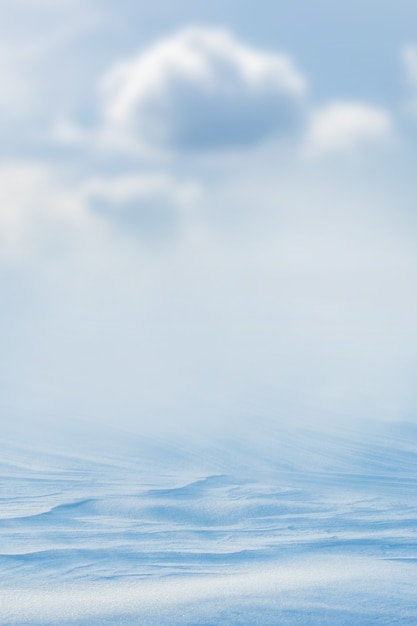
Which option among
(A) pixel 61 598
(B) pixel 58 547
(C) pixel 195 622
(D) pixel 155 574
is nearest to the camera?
(C) pixel 195 622

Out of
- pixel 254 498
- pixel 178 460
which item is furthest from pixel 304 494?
pixel 178 460

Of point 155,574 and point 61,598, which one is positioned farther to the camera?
point 155,574

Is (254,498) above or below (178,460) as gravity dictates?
below

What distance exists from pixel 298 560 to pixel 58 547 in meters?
0.81

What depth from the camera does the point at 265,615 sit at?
81.7 inches

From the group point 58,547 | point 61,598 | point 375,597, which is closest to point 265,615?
point 375,597

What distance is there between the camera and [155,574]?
2.37 m

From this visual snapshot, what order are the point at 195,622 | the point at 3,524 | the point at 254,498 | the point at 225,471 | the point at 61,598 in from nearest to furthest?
the point at 195,622, the point at 61,598, the point at 3,524, the point at 254,498, the point at 225,471

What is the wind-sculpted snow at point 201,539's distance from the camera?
2125mm

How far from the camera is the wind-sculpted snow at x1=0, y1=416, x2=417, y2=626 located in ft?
6.97

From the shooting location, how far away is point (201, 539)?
2.66 meters

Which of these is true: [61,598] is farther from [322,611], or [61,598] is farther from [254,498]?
[254,498]

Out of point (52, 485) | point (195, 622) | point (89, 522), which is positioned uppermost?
point (52, 485)

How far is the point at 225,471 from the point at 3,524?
1.10 meters
